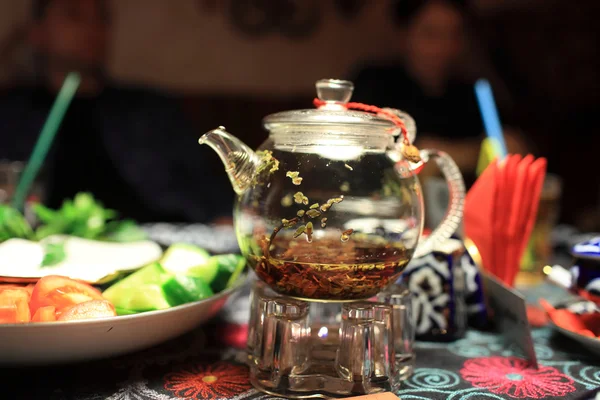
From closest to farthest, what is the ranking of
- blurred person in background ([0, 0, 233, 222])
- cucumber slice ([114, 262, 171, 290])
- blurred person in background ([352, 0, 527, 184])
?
cucumber slice ([114, 262, 171, 290]) → blurred person in background ([0, 0, 233, 222]) → blurred person in background ([352, 0, 527, 184])

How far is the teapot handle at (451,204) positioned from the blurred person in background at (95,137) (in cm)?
143

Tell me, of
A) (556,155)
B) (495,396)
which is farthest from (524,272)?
(556,155)

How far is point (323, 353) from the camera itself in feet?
1.70

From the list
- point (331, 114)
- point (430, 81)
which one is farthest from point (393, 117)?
point (430, 81)

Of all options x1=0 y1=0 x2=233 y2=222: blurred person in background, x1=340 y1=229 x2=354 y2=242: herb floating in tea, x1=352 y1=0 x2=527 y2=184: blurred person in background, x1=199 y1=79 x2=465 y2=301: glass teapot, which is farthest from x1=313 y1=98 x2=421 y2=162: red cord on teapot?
x1=352 y1=0 x2=527 y2=184: blurred person in background

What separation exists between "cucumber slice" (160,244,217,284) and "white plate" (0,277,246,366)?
87 millimetres

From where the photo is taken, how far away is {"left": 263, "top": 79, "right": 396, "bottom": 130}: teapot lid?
1.68ft

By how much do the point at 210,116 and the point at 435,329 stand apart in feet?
6.64

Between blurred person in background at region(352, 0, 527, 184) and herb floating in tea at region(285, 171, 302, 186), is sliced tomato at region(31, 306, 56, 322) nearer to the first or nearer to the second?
herb floating in tea at region(285, 171, 302, 186)

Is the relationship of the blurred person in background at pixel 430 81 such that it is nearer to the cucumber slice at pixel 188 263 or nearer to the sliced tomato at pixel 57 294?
the cucumber slice at pixel 188 263

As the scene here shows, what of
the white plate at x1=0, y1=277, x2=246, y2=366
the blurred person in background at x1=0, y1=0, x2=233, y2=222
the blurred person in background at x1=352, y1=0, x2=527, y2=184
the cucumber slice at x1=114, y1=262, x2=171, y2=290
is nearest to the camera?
the white plate at x1=0, y1=277, x2=246, y2=366

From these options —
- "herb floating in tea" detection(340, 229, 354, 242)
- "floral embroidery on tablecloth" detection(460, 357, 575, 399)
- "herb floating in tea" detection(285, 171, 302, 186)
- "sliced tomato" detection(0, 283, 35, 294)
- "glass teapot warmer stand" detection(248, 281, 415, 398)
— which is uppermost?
"herb floating in tea" detection(285, 171, 302, 186)

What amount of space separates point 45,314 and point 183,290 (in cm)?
14

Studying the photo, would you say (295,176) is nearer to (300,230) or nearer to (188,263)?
(300,230)
